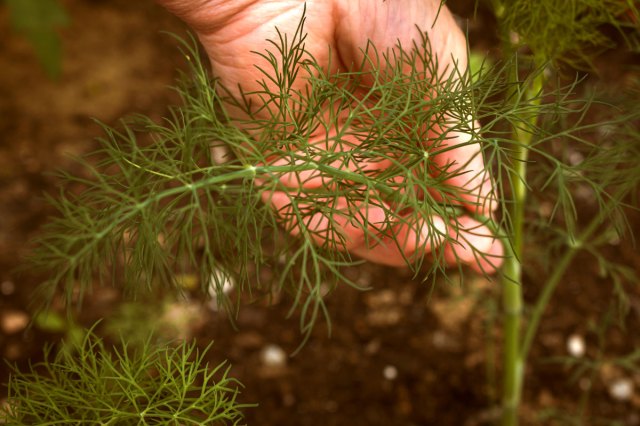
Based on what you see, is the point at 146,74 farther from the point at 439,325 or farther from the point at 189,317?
the point at 439,325

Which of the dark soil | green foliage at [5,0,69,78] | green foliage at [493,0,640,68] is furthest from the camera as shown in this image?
green foliage at [5,0,69,78]

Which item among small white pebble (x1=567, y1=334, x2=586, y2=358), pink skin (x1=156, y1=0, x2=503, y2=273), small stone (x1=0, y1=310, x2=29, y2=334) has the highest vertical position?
pink skin (x1=156, y1=0, x2=503, y2=273)

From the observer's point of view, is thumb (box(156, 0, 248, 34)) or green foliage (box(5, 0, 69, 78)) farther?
green foliage (box(5, 0, 69, 78))

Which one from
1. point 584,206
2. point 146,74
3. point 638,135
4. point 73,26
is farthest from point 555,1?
point 73,26

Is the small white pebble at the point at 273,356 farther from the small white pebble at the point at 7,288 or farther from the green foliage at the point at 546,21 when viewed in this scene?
the green foliage at the point at 546,21

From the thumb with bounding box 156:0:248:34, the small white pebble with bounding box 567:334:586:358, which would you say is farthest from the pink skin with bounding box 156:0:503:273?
the small white pebble with bounding box 567:334:586:358

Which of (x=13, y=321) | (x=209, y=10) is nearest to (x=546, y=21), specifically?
(x=209, y=10)

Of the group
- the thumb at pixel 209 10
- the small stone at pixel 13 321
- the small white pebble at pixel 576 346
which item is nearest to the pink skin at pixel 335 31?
the thumb at pixel 209 10

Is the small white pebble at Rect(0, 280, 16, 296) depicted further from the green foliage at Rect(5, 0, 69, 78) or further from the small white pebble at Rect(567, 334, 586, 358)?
the small white pebble at Rect(567, 334, 586, 358)
